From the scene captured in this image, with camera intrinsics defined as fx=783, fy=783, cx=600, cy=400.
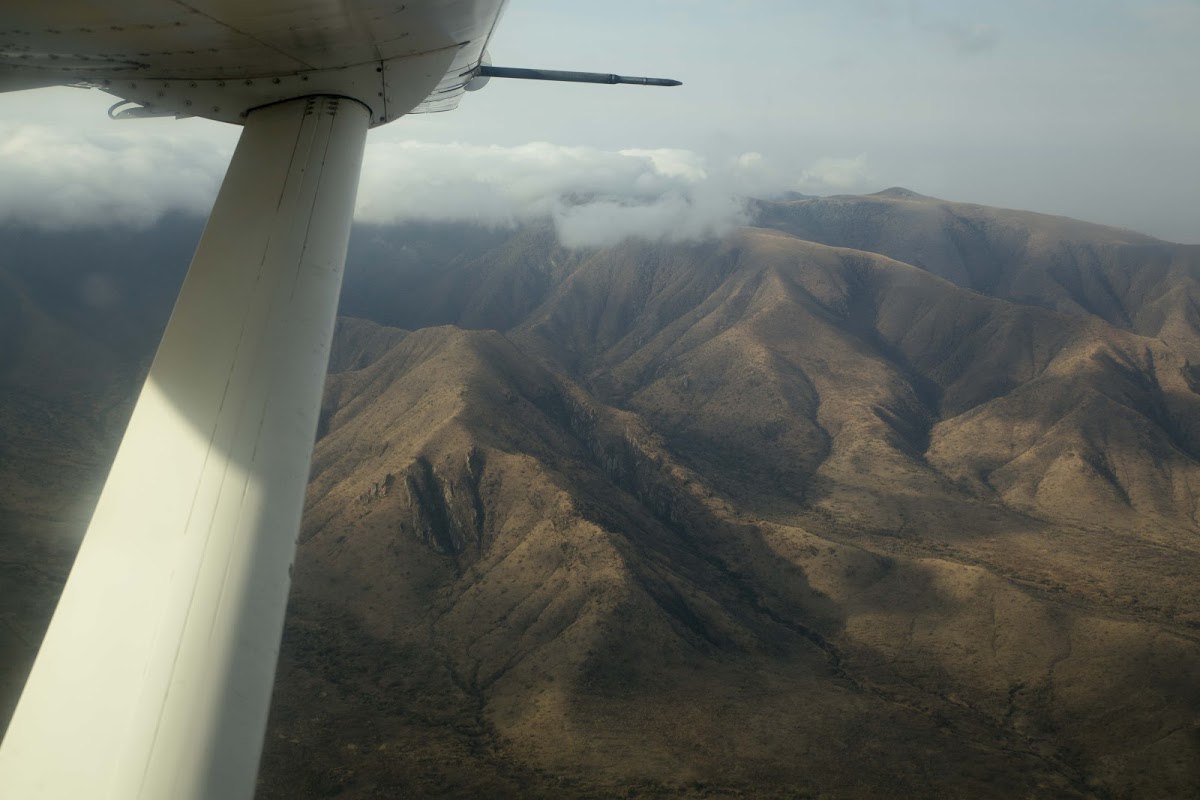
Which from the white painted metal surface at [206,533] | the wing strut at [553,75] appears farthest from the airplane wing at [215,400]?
the wing strut at [553,75]

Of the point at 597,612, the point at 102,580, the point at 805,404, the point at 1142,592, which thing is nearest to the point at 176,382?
the point at 102,580

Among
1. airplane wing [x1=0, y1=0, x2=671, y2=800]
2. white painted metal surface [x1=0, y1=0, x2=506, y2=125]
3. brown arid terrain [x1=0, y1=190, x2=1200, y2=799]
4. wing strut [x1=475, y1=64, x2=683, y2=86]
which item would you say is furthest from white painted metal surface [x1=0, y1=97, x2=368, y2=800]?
brown arid terrain [x1=0, y1=190, x2=1200, y2=799]

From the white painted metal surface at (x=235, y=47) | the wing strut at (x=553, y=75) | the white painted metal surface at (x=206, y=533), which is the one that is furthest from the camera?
the wing strut at (x=553, y=75)

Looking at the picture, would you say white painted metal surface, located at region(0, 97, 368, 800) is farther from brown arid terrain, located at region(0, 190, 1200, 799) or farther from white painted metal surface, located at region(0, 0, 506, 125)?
brown arid terrain, located at region(0, 190, 1200, 799)

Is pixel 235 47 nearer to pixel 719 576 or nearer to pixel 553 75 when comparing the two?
pixel 553 75

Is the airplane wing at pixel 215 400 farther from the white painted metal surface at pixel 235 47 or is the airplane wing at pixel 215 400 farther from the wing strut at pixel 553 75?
the wing strut at pixel 553 75

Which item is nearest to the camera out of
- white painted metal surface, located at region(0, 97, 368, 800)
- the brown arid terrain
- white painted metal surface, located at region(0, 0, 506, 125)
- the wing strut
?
white painted metal surface, located at region(0, 97, 368, 800)
